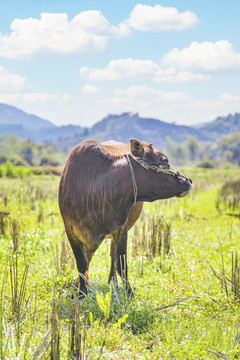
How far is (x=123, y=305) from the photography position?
4.26 m

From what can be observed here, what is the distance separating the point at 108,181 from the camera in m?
4.27

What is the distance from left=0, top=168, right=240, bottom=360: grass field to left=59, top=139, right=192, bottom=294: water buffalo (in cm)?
53

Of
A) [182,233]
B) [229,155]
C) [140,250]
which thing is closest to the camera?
[140,250]

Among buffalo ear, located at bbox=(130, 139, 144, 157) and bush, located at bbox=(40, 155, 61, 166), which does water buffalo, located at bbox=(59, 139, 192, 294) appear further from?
bush, located at bbox=(40, 155, 61, 166)

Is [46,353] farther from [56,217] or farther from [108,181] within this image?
[56,217]

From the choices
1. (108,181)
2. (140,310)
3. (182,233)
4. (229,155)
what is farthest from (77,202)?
(229,155)

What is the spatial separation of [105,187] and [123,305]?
51.9 inches

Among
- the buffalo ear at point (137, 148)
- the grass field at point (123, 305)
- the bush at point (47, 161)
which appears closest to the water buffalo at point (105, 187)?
the buffalo ear at point (137, 148)

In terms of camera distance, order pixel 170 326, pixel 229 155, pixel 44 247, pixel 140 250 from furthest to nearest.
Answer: pixel 229 155 → pixel 140 250 → pixel 44 247 → pixel 170 326

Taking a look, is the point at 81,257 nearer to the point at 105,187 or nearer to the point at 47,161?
the point at 105,187

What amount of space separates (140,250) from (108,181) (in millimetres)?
2764

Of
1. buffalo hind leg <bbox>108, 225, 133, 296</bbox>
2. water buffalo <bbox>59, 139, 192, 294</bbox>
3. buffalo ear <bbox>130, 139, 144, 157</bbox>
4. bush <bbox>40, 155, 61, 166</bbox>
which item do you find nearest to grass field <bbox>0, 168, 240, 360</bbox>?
buffalo hind leg <bbox>108, 225, 133, 296</bbox>

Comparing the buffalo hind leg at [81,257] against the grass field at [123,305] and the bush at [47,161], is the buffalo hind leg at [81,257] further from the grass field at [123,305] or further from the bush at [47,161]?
the bush at [47,161]

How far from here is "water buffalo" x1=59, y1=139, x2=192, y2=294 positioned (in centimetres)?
426
